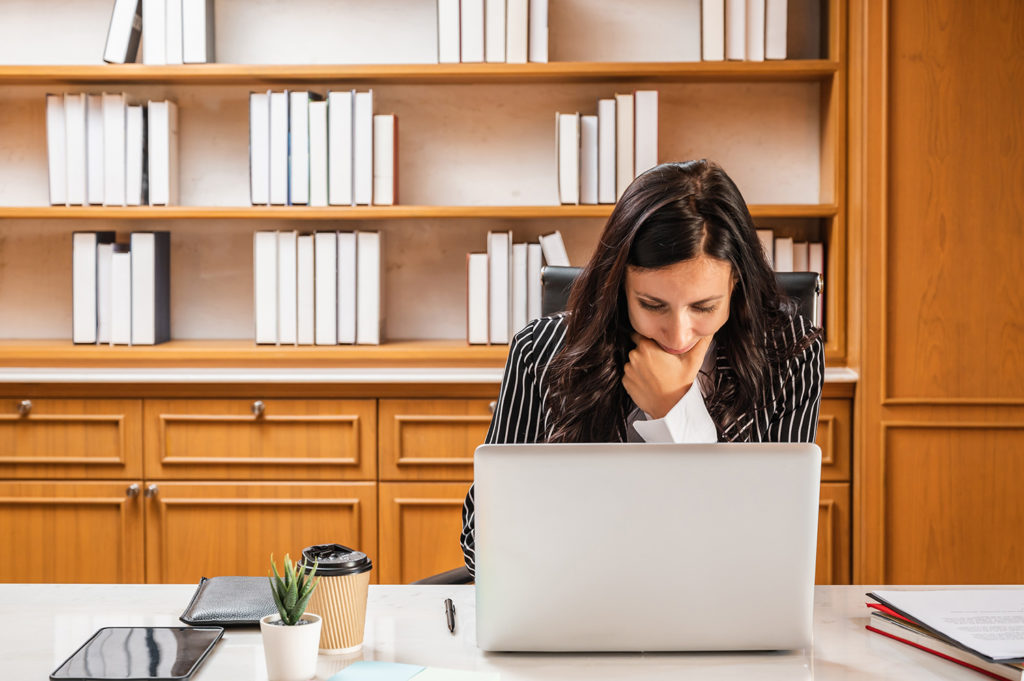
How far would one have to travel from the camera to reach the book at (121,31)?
2752mm

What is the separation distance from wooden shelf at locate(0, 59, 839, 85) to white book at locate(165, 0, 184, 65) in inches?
2.0

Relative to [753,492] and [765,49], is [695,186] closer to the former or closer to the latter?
[753,492]

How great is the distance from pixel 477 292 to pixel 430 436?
442 millimetres

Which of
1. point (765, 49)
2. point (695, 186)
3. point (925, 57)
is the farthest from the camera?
point (765, 49)

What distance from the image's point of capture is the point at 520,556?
951mm

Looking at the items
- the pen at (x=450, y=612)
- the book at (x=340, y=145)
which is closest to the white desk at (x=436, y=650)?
the pen at (x=450, y=612)

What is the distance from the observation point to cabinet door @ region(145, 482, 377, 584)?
2.60m

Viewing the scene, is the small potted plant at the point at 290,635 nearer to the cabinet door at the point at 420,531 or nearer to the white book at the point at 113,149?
the cabinet door at the point at 420,531

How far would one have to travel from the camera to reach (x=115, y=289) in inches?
109

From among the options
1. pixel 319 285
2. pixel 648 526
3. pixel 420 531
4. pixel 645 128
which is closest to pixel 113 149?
pixel 319 285

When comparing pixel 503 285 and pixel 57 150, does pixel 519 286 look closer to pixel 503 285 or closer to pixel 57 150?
pixel 503 285

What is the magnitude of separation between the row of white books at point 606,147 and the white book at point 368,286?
21.9 inches

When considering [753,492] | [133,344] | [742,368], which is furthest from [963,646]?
[133,344]

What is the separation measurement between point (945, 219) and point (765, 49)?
2.21 ft
